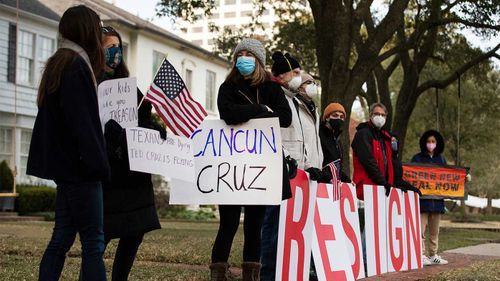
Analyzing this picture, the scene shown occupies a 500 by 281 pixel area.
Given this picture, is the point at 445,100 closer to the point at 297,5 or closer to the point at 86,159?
the point at 297,5

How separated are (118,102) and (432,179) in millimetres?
6641

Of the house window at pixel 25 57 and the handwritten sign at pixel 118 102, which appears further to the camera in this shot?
the house window at pixel 25 57

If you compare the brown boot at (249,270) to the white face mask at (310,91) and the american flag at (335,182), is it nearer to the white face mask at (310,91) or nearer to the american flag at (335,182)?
the american flag at (335,182)

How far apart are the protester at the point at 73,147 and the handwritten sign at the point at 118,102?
1.66ft

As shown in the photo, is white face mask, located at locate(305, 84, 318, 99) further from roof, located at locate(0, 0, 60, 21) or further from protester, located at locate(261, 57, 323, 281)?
roof, located at locate(0, 0, 60, 21)

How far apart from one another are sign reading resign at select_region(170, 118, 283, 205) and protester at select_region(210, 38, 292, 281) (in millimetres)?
107

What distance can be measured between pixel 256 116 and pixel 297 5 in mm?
20951

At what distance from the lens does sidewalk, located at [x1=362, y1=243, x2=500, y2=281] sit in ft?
28.9

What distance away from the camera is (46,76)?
16.1 feet

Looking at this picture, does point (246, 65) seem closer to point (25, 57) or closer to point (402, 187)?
point (402, 187)

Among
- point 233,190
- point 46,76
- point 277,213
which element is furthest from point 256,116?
point 46,76

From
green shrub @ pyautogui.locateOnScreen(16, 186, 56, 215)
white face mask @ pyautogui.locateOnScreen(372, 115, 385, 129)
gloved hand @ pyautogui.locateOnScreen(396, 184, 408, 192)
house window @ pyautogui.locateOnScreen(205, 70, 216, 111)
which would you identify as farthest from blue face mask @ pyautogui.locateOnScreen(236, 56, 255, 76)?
house window @ pyautogui.locateOnScreen(205, 70, 216, 111)

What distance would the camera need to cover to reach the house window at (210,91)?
44.1m

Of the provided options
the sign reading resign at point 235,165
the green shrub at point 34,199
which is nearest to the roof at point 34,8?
the green shrub at point 34,199
